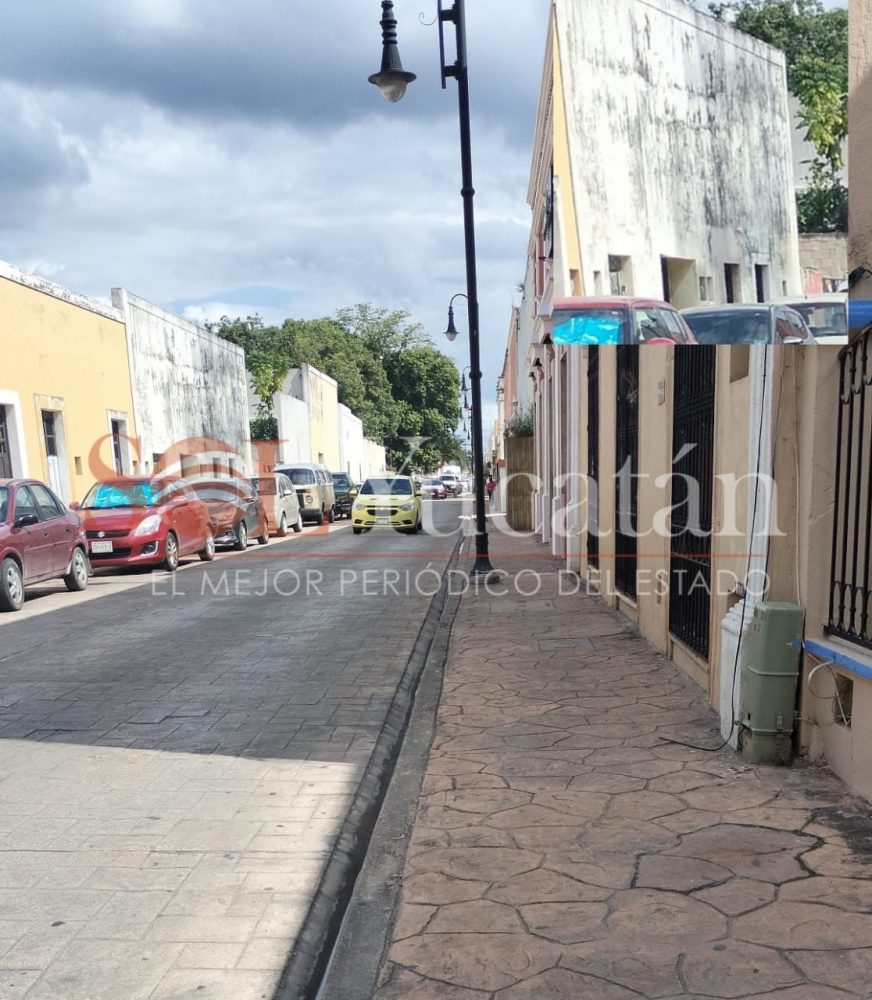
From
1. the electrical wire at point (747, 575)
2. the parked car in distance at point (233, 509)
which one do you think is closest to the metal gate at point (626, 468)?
the electrical wire at point (747, 575)

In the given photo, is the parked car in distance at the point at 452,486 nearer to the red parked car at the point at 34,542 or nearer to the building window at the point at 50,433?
the building window at the point at 50,433

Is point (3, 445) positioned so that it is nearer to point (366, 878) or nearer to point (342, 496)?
point (366, 878)

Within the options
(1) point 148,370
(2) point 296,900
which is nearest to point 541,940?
(2) point 296,900

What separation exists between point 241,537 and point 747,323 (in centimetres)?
1729

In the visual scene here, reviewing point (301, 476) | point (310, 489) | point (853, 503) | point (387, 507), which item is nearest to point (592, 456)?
point (853, 503)

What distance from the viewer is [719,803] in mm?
4219

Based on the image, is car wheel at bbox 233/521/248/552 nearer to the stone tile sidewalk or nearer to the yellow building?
the yellow building

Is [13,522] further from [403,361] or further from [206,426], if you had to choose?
[403,361]

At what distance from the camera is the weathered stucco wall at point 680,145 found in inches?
114

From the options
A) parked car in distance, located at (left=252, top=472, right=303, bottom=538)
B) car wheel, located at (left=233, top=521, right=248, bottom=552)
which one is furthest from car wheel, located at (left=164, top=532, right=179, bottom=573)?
parked car in distance, located at (left=252, top=472, right=303, bottom=538)

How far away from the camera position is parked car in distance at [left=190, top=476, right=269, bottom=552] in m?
18.3

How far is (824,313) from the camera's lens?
10.1 ft

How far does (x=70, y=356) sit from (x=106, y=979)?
19286mm

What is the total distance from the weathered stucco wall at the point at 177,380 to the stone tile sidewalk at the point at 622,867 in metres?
Answer: 20.3
